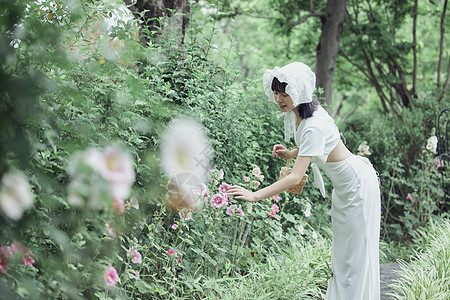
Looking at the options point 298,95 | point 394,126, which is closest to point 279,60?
point 394,126

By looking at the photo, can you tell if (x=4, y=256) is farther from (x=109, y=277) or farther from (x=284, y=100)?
(x=284, y=100)

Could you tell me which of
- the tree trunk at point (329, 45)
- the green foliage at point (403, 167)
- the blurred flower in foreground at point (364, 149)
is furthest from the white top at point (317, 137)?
the tree trunk at point (329, 45)

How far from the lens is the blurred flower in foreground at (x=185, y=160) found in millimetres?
2807

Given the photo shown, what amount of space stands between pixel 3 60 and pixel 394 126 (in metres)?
6.38

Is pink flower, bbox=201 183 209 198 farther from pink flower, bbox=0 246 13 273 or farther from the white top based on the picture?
pink flower, bbox=0 246 13 273

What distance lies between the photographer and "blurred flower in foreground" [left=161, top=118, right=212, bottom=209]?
281 centimetres

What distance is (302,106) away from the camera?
9.05ft

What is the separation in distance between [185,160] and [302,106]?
84 cm

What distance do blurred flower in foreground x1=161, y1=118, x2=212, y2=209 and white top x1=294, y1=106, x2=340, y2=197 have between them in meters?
0.68

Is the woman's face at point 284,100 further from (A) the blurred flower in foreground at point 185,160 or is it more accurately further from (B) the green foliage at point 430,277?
(B) the green foliage at point 430,277

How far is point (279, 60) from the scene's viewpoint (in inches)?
421

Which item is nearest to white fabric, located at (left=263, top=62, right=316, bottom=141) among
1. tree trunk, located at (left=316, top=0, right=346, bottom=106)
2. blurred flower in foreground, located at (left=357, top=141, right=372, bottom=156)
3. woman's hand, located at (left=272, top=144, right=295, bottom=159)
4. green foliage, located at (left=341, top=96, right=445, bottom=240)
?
woman's hand, located at (left=272, top=144, right=295, bottom=159)

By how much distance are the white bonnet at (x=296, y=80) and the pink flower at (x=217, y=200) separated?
74 centimetres

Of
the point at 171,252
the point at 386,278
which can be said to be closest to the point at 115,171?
the point at 171,252
